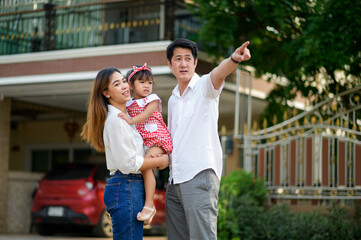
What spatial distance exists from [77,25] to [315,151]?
18.7ft

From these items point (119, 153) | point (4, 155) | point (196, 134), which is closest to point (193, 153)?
point (196, 134)

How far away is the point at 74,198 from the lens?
11023mm

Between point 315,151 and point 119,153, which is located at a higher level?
point 315,151

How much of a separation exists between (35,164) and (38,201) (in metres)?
6.43

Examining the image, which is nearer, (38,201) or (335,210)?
(335,210)

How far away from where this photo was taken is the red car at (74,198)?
35.9 ft

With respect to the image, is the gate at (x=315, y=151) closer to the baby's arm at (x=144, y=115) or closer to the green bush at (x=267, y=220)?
the green bush at (x=267, y=220)

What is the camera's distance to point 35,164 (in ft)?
57.8

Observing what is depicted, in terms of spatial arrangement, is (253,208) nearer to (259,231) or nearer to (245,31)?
(259,231)

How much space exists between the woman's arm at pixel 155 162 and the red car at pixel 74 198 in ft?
23.4

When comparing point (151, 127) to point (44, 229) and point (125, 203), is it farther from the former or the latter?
point (44, 229)

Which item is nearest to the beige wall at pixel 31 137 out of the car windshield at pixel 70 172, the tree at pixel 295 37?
the car windshield at pixel 70 172

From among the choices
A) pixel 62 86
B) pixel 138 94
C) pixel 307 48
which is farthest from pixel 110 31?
pixel 138 94

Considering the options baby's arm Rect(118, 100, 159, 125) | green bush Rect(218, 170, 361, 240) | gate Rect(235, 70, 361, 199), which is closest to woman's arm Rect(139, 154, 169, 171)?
baby's arm Rect(118, 100, 159, 125)
